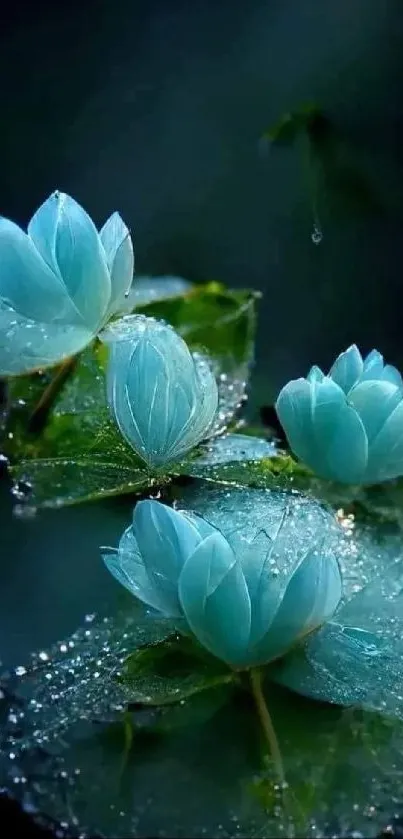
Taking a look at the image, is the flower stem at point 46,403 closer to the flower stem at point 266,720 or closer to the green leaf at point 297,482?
the green leaf at point 297,482

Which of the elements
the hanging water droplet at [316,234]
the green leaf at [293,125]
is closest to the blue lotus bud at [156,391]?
the hanging water droplet at [316,234]

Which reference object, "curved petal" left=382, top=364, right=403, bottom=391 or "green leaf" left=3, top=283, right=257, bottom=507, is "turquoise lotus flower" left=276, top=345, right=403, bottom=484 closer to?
"curved petal" left=382, top=364, right=403, bottom=391

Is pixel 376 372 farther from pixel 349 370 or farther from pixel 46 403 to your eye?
pixel 46 403

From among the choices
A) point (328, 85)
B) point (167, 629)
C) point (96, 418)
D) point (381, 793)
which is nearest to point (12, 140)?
point (328, 85)

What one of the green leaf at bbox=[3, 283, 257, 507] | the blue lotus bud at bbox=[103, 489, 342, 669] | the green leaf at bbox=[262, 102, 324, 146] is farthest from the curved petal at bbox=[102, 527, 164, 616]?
the green leaf at bbox=[262, 102, 324, 146]

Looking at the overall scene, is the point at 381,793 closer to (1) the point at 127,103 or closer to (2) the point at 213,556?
(2) the point at 213,556

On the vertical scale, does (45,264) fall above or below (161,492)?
above

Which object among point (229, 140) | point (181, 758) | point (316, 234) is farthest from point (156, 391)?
point (229, 140)
